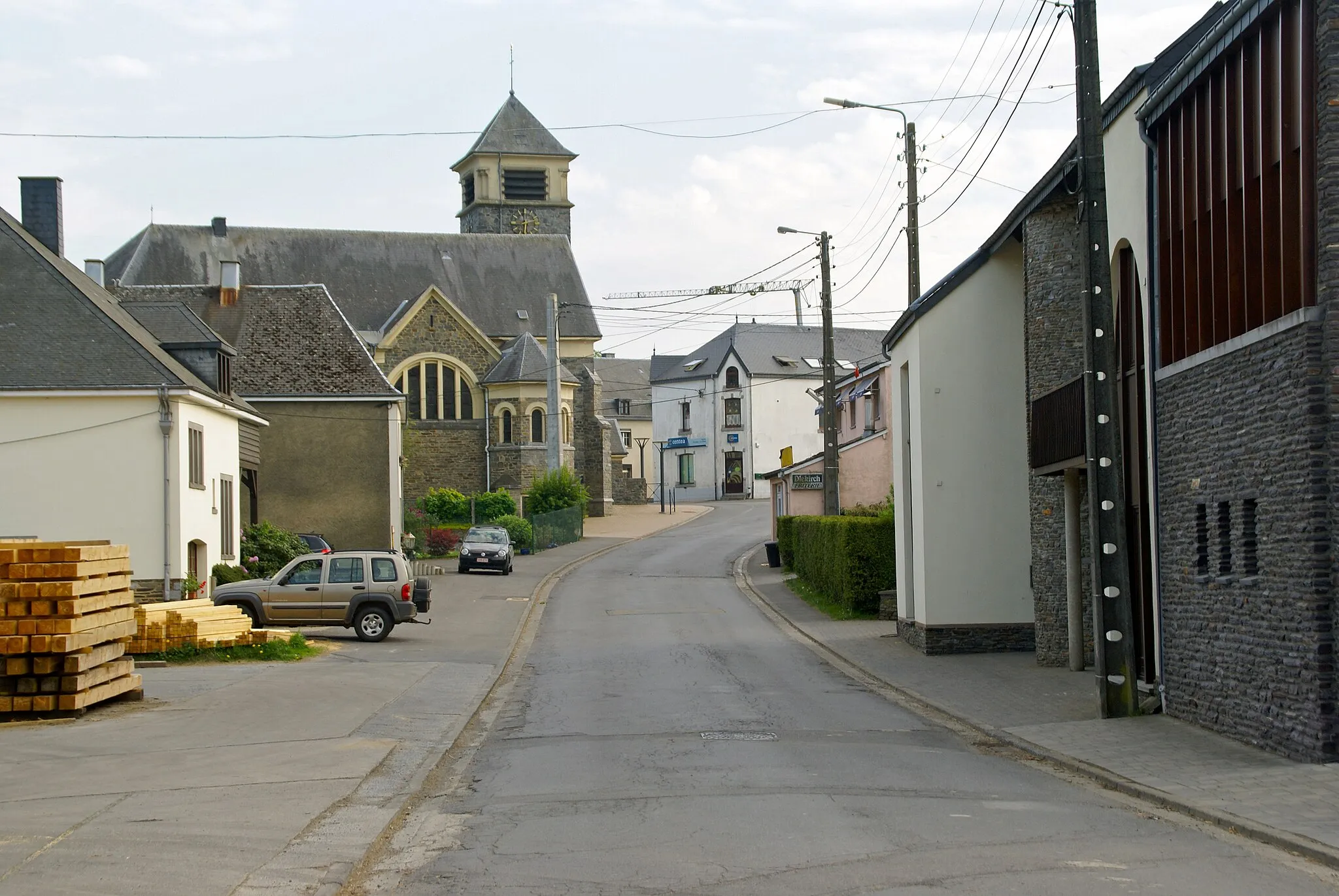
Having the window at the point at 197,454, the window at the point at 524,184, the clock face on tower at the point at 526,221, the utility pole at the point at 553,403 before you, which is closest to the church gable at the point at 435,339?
the utility pole at the point at 553,403

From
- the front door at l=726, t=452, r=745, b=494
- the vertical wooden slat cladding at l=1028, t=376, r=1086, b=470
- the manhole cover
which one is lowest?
the manhole cover

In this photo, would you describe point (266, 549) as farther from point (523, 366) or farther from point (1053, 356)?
point (523, 366)

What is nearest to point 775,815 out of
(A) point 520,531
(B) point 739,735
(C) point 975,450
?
(B) point 739,735

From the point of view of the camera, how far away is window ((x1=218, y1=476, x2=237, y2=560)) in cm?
3192

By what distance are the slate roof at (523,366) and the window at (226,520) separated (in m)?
31.5

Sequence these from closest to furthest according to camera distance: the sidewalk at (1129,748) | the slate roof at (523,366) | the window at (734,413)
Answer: the sidewalk at (1129,748), the slate roof at (523,366), the window at (734,413)

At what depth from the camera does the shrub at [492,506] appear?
2356 inches

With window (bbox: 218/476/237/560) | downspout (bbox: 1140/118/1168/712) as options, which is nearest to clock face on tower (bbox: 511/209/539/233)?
window (bbox: 218/476/237/560)

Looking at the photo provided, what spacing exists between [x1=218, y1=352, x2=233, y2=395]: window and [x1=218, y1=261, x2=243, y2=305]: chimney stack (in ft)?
44.2

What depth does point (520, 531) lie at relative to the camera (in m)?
54.4

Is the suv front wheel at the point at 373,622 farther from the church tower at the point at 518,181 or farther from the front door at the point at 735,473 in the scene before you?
the front door at the point at 735,473

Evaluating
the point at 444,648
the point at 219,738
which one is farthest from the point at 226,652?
the point at 219,738

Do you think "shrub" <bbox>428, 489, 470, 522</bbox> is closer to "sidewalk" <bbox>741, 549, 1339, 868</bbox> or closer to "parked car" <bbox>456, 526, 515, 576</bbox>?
"parked car" <bbox>456, 526, 515, 576</bbox>

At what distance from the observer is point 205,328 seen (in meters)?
33.4
